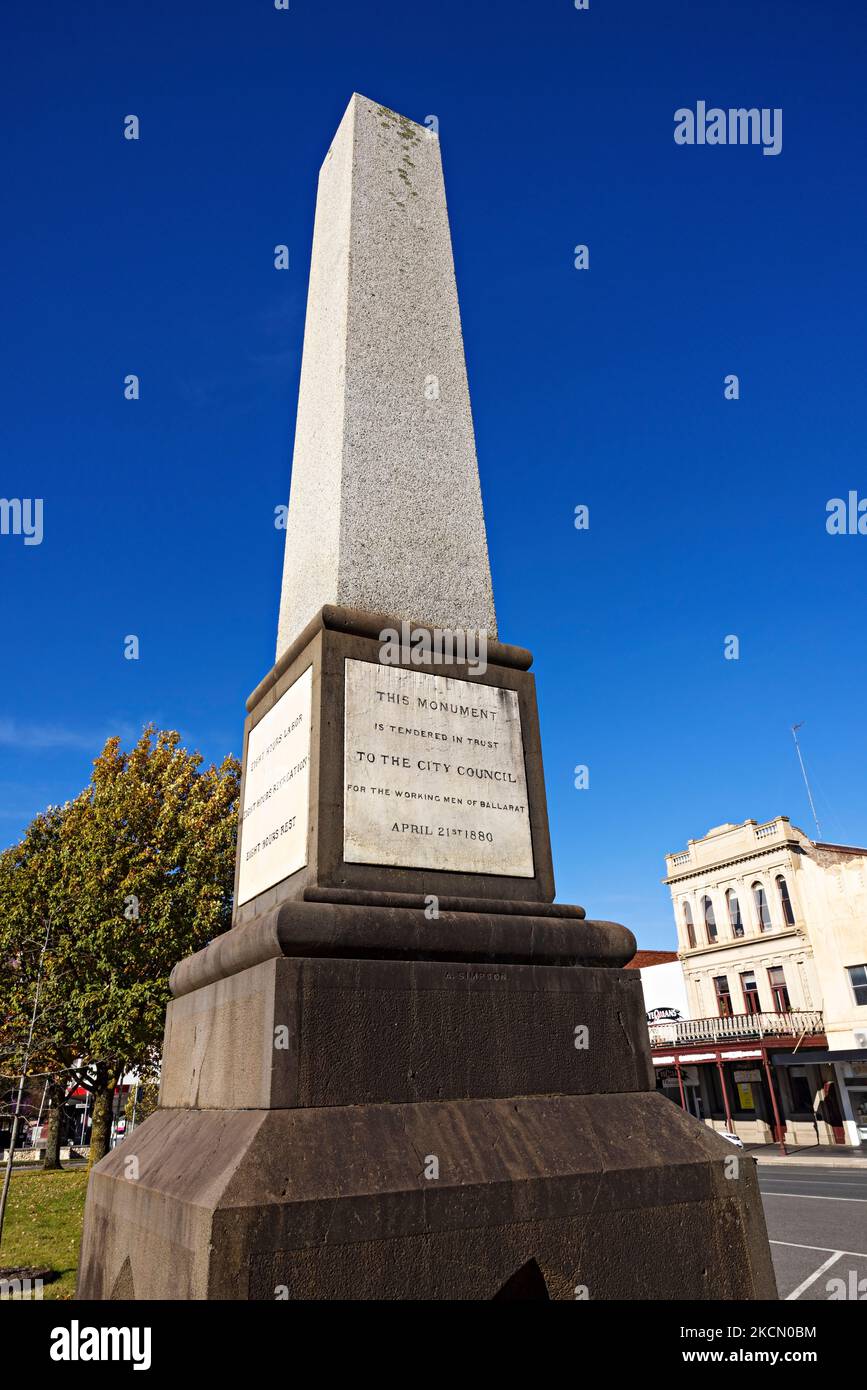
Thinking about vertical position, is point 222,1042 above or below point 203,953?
below

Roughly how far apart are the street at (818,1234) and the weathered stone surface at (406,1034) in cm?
475

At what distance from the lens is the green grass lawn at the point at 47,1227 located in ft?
35.4

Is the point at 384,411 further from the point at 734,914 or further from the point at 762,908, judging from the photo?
the point at 734,914

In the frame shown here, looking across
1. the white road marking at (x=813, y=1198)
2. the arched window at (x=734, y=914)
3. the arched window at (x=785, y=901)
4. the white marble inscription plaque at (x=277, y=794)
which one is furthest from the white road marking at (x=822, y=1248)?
the arched window at (x=734, y=914)

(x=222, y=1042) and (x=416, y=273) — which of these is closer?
(x=222, y=1042)

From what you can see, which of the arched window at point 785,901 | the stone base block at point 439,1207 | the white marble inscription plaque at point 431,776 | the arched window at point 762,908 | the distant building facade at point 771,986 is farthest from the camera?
the arched window at point 762,908

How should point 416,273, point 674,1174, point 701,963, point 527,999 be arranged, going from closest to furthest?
1. point 674,1174
2. point 527,999
3. point 416,273
4. point 701,963

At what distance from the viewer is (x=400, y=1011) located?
323 cm

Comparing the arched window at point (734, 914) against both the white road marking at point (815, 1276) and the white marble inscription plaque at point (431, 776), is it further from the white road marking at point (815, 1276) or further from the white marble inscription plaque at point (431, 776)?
the white marble inscription plaque at point (431, 776)

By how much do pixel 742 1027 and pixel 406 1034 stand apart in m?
37.1

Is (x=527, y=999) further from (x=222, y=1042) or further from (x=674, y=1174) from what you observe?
(x=222, y=1042)

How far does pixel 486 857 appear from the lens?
412 centimetres

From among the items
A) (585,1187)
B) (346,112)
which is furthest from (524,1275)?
(346,112)
